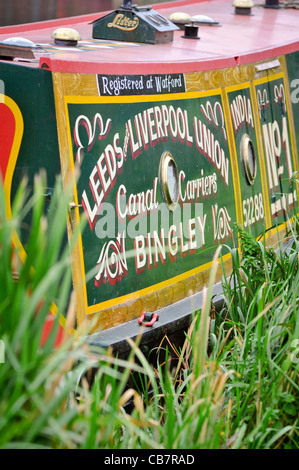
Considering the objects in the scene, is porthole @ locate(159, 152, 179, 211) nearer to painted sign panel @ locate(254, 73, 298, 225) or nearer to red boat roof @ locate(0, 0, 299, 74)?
red boat roof @ locate(0, 0, 299, 74)

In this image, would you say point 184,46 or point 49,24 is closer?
point 184,46

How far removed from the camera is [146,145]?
4.11 m

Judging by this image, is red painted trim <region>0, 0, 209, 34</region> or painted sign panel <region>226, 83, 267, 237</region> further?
red painted trim <region>0, 0, 209, 34</region>

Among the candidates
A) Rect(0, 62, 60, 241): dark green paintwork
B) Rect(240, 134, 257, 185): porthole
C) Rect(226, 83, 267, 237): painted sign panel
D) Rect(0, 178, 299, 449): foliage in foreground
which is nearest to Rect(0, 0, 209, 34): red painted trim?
Rect(226, 83, 267, 237): painted sign panel

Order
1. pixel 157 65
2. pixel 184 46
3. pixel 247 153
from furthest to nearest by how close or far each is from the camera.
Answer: pixel 247 153, pixel 184 46, pixel 157 65

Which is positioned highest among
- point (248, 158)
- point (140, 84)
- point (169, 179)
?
point (140, 84)

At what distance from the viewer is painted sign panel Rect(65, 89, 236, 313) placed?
367 centimetres

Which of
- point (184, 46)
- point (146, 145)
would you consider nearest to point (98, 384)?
point (146, 145)

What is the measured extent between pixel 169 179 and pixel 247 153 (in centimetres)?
120

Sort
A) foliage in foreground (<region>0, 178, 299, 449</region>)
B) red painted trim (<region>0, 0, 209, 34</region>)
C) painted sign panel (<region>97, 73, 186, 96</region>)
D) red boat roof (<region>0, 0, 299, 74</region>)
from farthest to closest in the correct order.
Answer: red painted trim (<region>0, 0, 209, 34</region>) → red boat roof (<region>0, 0, 299, 74</region>) → painted sign panel (<region>97, 73, 186, 96</region>) → foliage in foreground (<region>0, 178, 299, 449</region>)

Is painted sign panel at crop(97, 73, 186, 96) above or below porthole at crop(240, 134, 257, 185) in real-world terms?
above

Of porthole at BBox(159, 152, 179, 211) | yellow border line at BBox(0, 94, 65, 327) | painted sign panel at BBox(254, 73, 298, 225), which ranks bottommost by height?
painted sign panel at BBox(254, 73, 298, 225)

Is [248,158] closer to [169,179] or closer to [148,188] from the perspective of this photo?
[169,179]

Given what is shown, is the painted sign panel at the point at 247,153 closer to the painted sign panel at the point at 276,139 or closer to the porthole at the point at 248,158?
the porthole at the point at 248,158
